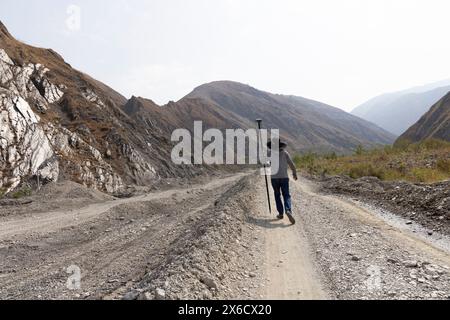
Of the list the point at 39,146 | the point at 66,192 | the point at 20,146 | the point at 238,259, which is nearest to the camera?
the point at 238,259

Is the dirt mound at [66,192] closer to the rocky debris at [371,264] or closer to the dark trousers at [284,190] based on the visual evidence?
the dark trousers at [284,190]

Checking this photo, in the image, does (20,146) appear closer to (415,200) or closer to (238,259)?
(238,259)

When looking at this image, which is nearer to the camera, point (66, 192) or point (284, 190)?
point (284, 190)

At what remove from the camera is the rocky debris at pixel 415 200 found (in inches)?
397

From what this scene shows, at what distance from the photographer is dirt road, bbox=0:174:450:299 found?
5.41 meters

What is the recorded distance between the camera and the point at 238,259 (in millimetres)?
6969

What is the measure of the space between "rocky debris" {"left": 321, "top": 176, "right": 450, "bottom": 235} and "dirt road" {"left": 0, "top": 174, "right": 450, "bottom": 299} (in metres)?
0.75

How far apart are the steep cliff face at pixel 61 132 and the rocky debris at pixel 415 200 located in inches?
981

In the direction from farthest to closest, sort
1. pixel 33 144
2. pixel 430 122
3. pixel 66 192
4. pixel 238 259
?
pixel 430 122, pixel 33 144, pixel 66 192, pixel 238 259

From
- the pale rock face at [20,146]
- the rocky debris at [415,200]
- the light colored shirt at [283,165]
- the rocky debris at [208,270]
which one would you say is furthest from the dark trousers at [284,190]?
the pale rock face at [20,146]

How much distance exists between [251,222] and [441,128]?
300 feet

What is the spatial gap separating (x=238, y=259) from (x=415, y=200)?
8.30m

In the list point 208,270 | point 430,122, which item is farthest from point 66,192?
point 430,122
